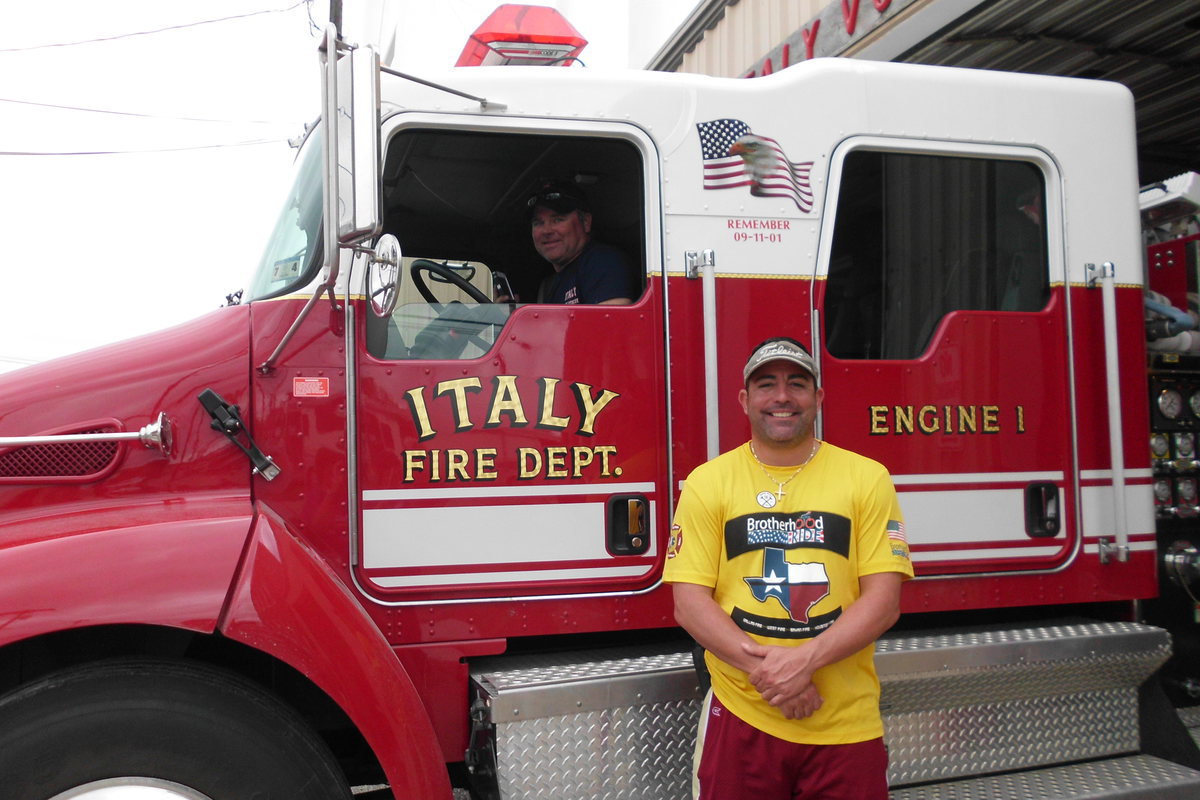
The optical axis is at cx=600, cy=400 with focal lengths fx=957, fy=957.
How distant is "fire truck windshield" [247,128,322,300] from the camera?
2.80 metres

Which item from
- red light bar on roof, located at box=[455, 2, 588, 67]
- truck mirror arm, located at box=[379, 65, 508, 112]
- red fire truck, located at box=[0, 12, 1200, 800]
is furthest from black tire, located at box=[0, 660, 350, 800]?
red light bar on roof, located at box=[455, 2, 588, 67]

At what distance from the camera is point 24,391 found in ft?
8.54

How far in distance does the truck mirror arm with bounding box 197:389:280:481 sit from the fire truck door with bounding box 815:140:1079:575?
171 centimetres

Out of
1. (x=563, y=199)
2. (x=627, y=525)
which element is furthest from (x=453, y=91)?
(x=627, y=525)

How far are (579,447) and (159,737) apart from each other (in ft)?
4.36

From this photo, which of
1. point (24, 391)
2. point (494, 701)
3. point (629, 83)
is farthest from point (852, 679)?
point (24, 391)

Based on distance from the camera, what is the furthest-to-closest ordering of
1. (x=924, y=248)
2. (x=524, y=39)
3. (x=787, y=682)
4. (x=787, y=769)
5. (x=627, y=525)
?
1. (x=924, y=248)
2. (x=524, y=39)
3. (x=627, y=525)
4. (x=787, y=769)
5. (x=787, y=682)

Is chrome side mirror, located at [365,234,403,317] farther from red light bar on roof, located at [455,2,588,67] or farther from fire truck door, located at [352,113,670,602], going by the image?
red light bar on roof, located at [455,2,588,67]

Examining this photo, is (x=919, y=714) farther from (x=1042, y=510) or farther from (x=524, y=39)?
(x=524, y=39)

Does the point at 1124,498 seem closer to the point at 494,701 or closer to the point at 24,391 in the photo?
the point at 494,701

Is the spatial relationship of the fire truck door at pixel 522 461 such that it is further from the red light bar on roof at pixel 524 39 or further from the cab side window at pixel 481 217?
the red light bar on roof at pixel 524 39

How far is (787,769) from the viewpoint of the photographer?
232cm

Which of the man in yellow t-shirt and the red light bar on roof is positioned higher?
the red light bar on roof

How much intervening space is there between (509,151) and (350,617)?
5.00ft
